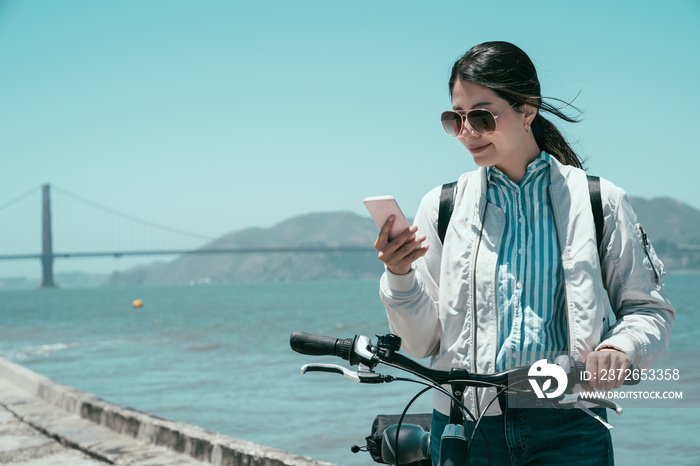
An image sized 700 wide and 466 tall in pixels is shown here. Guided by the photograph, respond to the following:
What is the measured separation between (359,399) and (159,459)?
196 inches

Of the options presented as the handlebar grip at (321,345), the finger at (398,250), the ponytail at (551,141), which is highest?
the ponytail at (551,141)

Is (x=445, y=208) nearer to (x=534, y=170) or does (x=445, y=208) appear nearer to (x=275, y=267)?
(x=534, y=170)

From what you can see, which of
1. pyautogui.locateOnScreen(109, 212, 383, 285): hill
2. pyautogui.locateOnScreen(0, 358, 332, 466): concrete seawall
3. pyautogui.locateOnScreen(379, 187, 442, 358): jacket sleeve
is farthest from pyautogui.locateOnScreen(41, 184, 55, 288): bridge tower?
pyautogui.locateOnScreen(379, 187, 442, 358): jacket sleeve

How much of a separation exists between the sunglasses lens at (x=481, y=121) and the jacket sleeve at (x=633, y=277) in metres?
0.29

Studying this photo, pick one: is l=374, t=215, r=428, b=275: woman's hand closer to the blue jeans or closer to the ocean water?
the blue jeans

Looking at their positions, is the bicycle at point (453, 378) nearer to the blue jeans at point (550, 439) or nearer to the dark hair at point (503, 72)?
the blue jeans at point (550, 439)

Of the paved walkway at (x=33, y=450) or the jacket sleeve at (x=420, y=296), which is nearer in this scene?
the jacket sleeve at (x=420, y=296)

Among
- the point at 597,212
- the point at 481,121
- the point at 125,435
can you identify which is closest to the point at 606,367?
the point at 597,212

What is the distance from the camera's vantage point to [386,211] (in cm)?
139

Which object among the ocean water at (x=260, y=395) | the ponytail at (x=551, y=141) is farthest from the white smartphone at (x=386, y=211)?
the ocean water at (x=260, y=395)

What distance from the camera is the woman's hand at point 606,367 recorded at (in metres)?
1.37

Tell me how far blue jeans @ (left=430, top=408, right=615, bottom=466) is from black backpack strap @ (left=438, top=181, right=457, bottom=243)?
0.43 metres

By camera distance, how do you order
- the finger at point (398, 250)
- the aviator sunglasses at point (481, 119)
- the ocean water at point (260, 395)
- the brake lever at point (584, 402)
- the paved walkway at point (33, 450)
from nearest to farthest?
the brake lever at point (584, 402), the finger at point (398, 250), the aviator sunglasses at point (481, 119), the paved walkway at point (33, 450), the ocean water at point (260, 395)

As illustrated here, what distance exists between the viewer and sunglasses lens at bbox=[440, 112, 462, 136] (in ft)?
5.31
